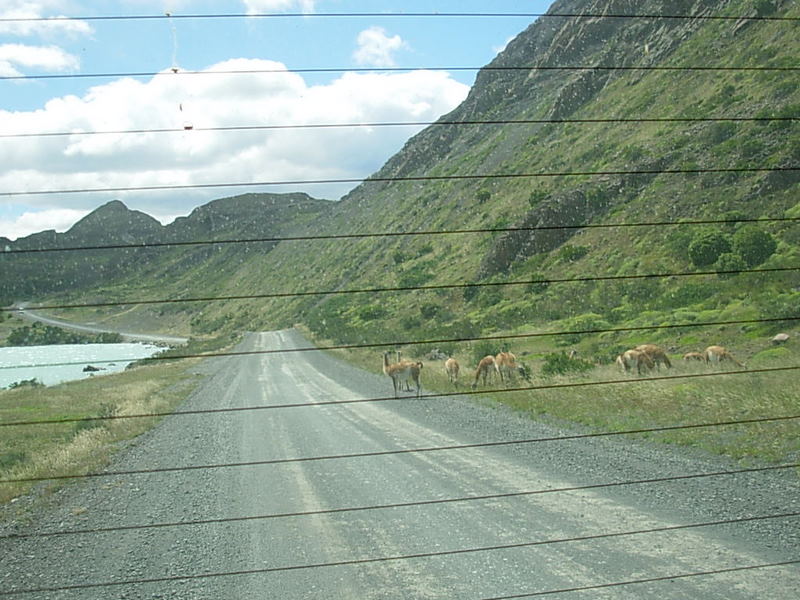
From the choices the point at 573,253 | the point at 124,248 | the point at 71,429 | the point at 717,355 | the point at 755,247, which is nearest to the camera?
the point at 124,248

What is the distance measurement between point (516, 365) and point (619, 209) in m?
21.7

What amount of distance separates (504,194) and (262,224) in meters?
136

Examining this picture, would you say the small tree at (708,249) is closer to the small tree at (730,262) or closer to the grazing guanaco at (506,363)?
the small tree at (730,262)

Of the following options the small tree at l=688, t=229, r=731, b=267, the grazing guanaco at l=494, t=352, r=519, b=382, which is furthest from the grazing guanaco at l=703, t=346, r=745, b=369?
the small tree at l=688, t=229, r=731, b=267

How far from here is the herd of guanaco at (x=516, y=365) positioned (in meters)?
16.7

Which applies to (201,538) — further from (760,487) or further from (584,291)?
(584,291)

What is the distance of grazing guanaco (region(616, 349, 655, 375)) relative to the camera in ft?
55.1

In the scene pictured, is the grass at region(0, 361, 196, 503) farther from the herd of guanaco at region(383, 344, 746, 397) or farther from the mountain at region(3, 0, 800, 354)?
the herd of guanaco at region(383, 344, 746, 397)

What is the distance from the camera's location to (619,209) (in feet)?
124

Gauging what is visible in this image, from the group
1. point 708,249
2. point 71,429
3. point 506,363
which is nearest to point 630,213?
point 708,249

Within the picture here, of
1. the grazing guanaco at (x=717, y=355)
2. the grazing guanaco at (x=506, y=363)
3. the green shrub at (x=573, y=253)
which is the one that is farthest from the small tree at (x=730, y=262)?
the grazing guanaco at (x=506, y=363)

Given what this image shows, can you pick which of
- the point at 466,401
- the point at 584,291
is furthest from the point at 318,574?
the point at 584,291

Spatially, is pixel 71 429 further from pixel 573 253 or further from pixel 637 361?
pixel 573 253

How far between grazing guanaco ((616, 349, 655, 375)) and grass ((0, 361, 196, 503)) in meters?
11.4
